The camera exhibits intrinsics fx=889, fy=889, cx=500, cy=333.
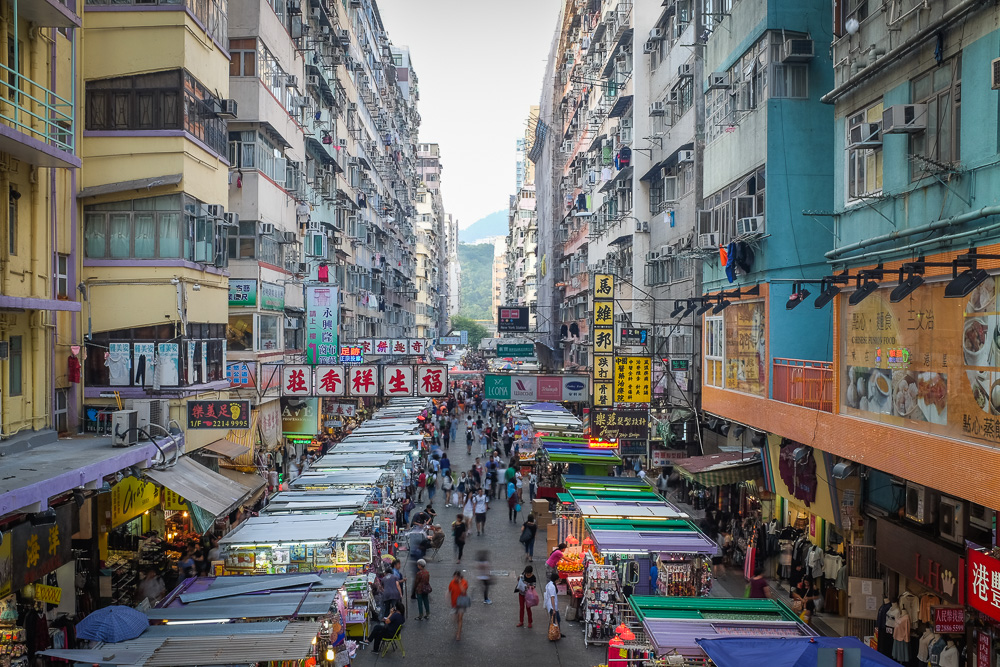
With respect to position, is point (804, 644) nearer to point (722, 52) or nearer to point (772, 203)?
point (772, 203)

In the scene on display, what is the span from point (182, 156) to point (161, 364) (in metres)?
4.15

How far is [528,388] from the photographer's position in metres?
25.9

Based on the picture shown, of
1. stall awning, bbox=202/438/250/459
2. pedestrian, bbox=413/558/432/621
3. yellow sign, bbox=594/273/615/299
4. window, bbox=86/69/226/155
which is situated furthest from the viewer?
yellow sign, bbox=594/273/615/299

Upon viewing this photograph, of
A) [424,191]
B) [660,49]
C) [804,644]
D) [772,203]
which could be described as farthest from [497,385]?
[424,191]

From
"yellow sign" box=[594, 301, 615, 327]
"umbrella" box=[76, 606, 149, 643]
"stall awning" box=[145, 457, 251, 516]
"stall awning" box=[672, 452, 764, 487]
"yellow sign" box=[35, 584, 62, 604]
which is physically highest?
"yellow sign" box=[594, 301, 615, 327]

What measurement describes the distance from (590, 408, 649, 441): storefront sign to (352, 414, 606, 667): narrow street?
4.32 m

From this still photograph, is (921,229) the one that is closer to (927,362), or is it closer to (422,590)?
(927,362)

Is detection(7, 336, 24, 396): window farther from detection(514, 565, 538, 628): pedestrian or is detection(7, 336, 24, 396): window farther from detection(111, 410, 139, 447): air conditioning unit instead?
detection(514, 565, 538, 628): pedestrian

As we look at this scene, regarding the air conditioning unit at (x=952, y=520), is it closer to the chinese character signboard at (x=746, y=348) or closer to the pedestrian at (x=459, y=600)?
the chinese character signboard at (x=746, y=348)

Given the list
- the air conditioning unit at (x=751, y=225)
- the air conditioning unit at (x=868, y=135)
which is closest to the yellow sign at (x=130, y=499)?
the air conditioning unit at (x=751, y=225)

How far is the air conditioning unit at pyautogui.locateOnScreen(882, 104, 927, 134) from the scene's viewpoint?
478 inches

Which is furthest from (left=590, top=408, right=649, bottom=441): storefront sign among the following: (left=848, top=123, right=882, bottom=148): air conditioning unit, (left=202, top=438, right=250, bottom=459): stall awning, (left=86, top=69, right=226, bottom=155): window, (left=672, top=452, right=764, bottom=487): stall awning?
(left=86, top=69, right=226, bottom=155): window

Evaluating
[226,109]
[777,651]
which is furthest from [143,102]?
[777,651]

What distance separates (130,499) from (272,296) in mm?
10716
